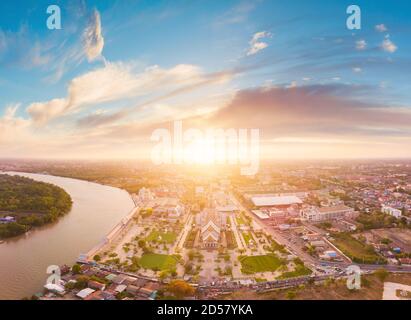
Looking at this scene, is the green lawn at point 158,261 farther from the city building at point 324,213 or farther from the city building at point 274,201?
the city building at point 274,201

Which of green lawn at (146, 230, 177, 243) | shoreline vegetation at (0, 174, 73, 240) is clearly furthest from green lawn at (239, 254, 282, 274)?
shoreline vegetation at (0, 174, 73, 240)

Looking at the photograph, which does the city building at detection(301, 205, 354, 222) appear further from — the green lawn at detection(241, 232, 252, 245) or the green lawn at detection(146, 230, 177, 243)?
the green lawn at detection(146, 230, 177, 243)

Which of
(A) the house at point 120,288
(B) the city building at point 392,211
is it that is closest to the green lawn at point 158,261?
(A) the house at point 120,288
